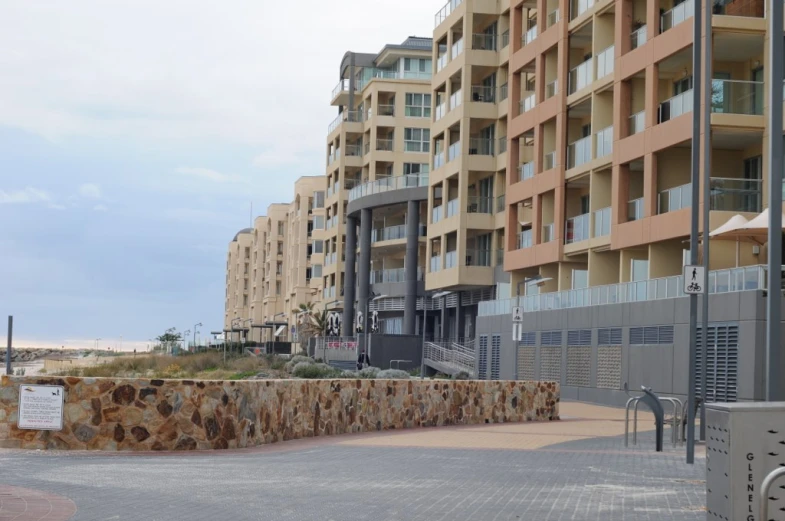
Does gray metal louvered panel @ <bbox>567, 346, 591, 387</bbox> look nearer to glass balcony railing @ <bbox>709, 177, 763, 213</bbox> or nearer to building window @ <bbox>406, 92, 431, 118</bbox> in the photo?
glass balcony railing @ <bbox>709, 177, 763, 213</bbox>

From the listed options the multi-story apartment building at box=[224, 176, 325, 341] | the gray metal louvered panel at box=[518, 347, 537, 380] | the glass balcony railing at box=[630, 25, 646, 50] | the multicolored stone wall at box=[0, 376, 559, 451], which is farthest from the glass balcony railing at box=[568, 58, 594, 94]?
the multi-story apartment building at box=[224, 176, 325, 341]

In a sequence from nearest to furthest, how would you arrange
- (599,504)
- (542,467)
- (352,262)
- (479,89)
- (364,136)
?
1. (599,504)
2. (542,467)
3. (479,89)
4. (352,262)
5. (364,136)

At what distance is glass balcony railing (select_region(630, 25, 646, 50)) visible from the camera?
3991cm

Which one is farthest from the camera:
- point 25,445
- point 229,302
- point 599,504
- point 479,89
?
point 229,302

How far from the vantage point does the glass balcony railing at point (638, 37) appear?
39906 mm

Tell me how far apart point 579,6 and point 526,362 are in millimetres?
14437

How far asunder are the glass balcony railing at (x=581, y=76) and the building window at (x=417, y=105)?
34454 millimetres

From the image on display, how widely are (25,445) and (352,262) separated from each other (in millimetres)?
61439

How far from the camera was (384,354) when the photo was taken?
61.9 m

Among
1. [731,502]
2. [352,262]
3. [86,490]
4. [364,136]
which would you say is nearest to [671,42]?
[86,490]

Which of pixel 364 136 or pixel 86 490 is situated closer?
pixel 86 490

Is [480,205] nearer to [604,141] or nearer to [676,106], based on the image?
[604,141]

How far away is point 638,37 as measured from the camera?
40.5 metres

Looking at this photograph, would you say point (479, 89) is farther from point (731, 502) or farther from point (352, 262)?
point (731, 502)
